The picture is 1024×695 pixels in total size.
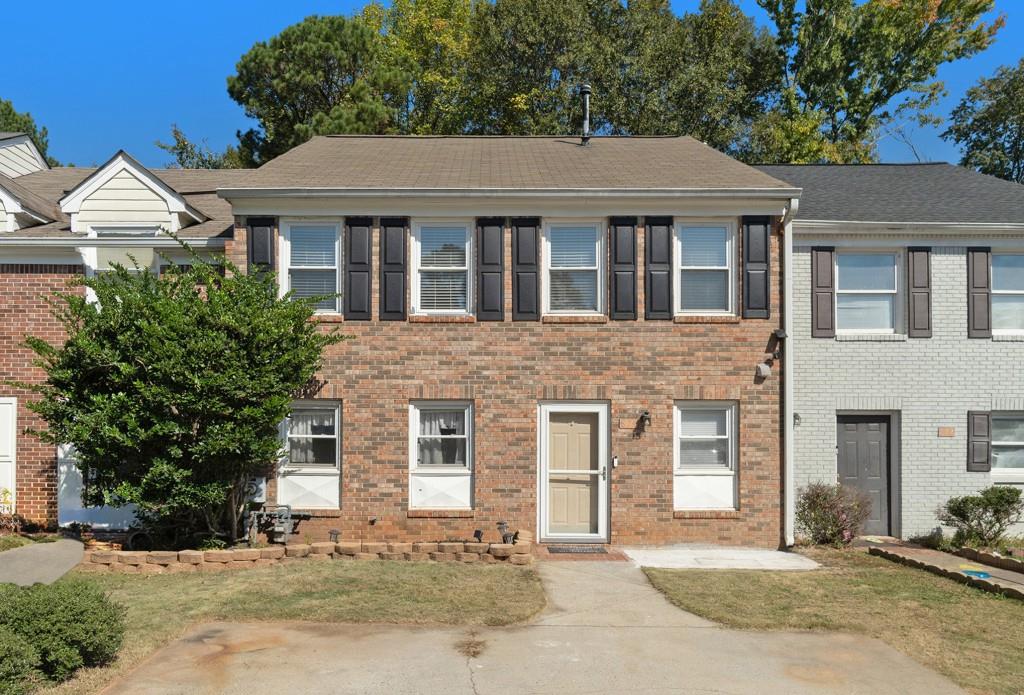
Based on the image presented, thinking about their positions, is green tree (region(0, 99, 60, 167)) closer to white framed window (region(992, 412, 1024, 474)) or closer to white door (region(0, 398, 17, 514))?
white door (region(0, 398, 17, 514))

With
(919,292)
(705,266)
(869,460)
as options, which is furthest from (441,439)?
(919,292)

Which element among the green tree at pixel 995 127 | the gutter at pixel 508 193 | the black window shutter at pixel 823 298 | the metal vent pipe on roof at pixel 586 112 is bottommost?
the black window shutter at pixel 823 298

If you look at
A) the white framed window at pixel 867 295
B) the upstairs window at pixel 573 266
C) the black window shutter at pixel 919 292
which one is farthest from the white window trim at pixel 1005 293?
the upstairs window at pixel 573 266

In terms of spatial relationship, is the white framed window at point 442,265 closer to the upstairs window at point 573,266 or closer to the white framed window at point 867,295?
the upstairs window at point 573,266

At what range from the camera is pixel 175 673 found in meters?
6.78

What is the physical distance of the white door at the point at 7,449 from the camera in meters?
13.1

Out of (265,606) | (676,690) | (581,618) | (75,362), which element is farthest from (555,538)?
(75,362)

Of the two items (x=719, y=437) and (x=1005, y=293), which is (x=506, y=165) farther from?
(x=1005, y=293)

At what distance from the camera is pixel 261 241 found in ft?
41.5

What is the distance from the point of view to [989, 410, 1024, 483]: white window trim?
13961 millimetres

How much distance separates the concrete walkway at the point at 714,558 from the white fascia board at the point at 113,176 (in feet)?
31.8

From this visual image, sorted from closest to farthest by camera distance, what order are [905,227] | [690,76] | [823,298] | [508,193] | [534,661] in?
1. [534,661]
2. [508,193]
3. [905,227]
4. [823,298]
5. [690,76]

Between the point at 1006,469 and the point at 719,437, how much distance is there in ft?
17.5

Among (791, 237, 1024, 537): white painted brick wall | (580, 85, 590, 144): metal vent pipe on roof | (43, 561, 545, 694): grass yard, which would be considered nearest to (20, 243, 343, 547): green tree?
(43, 561, 545, 694): grass yard
